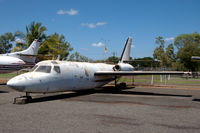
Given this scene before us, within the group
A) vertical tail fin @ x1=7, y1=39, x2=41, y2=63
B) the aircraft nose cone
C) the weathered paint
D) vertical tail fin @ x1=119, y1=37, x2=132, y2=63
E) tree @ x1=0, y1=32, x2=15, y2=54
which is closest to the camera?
the aircraft nose cone

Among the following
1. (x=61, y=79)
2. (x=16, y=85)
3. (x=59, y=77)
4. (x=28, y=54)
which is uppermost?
(x=28, y=54)

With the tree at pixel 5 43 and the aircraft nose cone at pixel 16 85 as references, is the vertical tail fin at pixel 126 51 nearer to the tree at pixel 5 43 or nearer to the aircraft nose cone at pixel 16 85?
the aircraft nose cone at pixel 16 85

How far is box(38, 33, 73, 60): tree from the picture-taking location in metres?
49.7

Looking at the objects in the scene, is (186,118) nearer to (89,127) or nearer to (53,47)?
(89,127)

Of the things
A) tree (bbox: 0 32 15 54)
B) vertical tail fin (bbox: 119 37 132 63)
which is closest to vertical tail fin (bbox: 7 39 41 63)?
vertical tail fin (bbox: 119 37 132 63)

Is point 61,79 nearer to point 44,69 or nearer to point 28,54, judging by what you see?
point 44,69

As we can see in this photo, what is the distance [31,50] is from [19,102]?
19.7 metres

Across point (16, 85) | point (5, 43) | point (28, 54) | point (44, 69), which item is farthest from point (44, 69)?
point (5, 43)

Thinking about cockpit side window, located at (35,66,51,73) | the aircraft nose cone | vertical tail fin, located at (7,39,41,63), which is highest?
→ vertical tail fin, located at (7,39,41,63)

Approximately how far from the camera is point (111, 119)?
295 inches

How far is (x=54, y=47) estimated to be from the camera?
180 feet

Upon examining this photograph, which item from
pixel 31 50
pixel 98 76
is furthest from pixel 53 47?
pixel 98 76

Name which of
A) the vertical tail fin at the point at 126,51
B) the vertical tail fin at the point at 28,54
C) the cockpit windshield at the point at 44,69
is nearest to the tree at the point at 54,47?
the vertical tail fin at the point at 28,54

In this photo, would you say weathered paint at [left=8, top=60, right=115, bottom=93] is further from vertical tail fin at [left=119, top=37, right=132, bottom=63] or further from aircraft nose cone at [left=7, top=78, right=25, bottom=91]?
vertical tail fin at [left=119, top=37, right=132, bottom=63]
